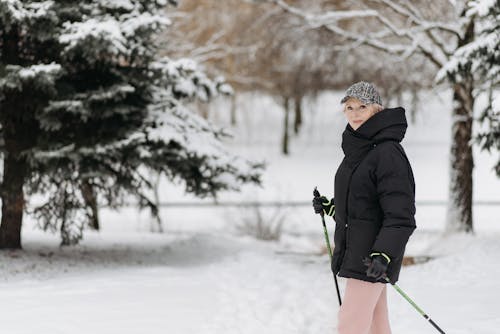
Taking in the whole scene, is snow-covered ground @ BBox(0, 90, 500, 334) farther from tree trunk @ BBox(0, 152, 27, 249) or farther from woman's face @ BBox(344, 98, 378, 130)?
woman's face @ BBox(344, 98, 378, 130)

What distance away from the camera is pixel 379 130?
356 cm

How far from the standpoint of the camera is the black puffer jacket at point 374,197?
3.39 meters

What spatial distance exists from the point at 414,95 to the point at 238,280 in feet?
22.9

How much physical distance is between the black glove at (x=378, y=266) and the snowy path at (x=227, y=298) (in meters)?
2.18

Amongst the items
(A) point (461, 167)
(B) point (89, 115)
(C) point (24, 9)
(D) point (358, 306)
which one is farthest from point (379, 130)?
(A) point (461, 167)

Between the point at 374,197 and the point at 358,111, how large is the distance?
0.52 meters

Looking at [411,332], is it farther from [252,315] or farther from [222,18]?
[222,18]

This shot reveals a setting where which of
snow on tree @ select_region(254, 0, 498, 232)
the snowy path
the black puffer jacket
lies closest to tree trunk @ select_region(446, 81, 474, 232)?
snow on tree @ select_region(254, 0, 498, 232)

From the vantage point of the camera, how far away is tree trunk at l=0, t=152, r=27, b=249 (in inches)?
333

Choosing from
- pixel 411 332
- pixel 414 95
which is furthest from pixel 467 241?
pixel 411 332

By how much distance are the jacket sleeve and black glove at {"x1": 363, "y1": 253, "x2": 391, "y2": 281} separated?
0.03 m

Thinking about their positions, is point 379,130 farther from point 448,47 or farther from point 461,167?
point 448,47

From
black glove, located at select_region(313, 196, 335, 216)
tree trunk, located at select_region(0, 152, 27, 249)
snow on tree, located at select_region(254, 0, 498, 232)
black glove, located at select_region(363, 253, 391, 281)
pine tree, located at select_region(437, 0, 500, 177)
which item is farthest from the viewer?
snow on tree, located at select_region(254, 0, 498, 232)

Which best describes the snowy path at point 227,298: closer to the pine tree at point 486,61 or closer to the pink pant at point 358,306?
the pine tree at point 486,61
